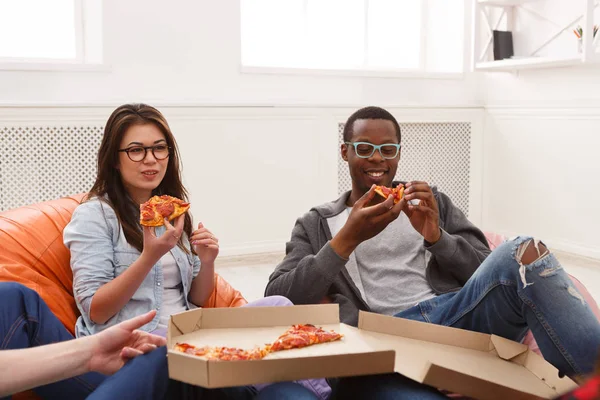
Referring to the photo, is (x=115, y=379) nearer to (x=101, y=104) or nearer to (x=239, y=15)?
(x=101, y=104)

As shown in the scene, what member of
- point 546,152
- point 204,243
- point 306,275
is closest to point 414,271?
point 306,275

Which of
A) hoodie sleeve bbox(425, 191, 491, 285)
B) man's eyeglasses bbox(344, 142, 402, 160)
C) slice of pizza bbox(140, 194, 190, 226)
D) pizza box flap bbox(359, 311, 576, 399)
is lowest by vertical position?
pizza box flap bbox(359, 311, 576, 399)

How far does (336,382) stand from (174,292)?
1.87 ft

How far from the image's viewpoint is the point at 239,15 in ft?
16.3

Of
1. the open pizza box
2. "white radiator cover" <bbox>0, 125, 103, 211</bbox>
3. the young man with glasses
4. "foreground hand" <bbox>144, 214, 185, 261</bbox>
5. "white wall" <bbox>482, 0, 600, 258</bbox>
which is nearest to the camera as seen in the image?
the open pizza box

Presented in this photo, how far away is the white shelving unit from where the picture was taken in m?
4.67

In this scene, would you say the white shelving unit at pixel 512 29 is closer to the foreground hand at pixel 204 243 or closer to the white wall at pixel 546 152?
the white wall at pixel 546 152

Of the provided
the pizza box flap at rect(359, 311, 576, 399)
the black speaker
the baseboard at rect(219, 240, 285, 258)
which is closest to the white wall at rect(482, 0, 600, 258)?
the black speaker

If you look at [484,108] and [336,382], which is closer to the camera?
[336,382]

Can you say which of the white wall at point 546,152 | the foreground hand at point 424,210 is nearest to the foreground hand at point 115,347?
the foreground hand at point 424,210

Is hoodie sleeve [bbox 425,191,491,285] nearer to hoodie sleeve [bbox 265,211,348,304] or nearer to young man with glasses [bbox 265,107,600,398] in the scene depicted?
young man with glasses [bbox 265,107,600,398]

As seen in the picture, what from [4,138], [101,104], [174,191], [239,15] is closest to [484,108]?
[239,15]

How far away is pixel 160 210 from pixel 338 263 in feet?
1.72

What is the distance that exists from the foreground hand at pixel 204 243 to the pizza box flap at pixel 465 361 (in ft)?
1.72
